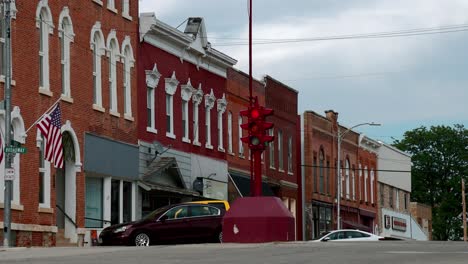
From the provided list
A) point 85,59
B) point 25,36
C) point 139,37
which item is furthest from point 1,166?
point 139,37

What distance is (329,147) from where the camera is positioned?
247ft

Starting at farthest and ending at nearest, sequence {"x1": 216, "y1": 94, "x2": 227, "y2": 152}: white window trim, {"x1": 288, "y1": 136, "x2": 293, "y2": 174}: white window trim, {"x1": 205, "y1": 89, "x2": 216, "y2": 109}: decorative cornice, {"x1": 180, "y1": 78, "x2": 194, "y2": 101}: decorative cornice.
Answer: {"x1": 288, "y1": 136, "x2": 293, "y2": 174}: white window trim
{"x1": 216, "y1": 94, "x2": 227, "y2": 152}: white window trim
{"x1": 205, "y1": 89, "x2": 216, "y2": 109}: decorative cornice
{"x1": 180, "y1": 78, "x2": 194, "y2": 101}: decorative cornice

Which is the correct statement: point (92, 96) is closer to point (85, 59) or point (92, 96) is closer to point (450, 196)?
point (85, 59)

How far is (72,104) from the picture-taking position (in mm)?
41062

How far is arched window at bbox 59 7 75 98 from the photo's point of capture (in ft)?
133

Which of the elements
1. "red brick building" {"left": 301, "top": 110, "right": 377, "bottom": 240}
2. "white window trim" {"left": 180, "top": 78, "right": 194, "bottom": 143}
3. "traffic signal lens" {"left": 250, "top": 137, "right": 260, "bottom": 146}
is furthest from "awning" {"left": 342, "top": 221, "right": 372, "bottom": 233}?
"traffic signal lens" {"left": 250, "top": 137, "right": 260, "bottom": 146}

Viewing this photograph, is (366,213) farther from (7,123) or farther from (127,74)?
(7,123)

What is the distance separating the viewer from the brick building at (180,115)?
4744 centimetres

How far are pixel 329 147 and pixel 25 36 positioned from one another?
131 ft

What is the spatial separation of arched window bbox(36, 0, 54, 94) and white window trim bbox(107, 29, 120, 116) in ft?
17.5

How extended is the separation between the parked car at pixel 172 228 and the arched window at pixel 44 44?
16.8ft

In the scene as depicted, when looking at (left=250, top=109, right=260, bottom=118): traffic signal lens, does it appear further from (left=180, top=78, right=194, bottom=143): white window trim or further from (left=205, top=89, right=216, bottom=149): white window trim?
(left=205, top=89, right=216, bottom=149): white window trim

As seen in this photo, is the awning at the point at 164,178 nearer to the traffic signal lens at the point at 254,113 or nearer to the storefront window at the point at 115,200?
the storefront window at the point at 115,200

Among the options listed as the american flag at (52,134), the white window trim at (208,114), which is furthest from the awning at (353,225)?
the american flag at (52,134)
